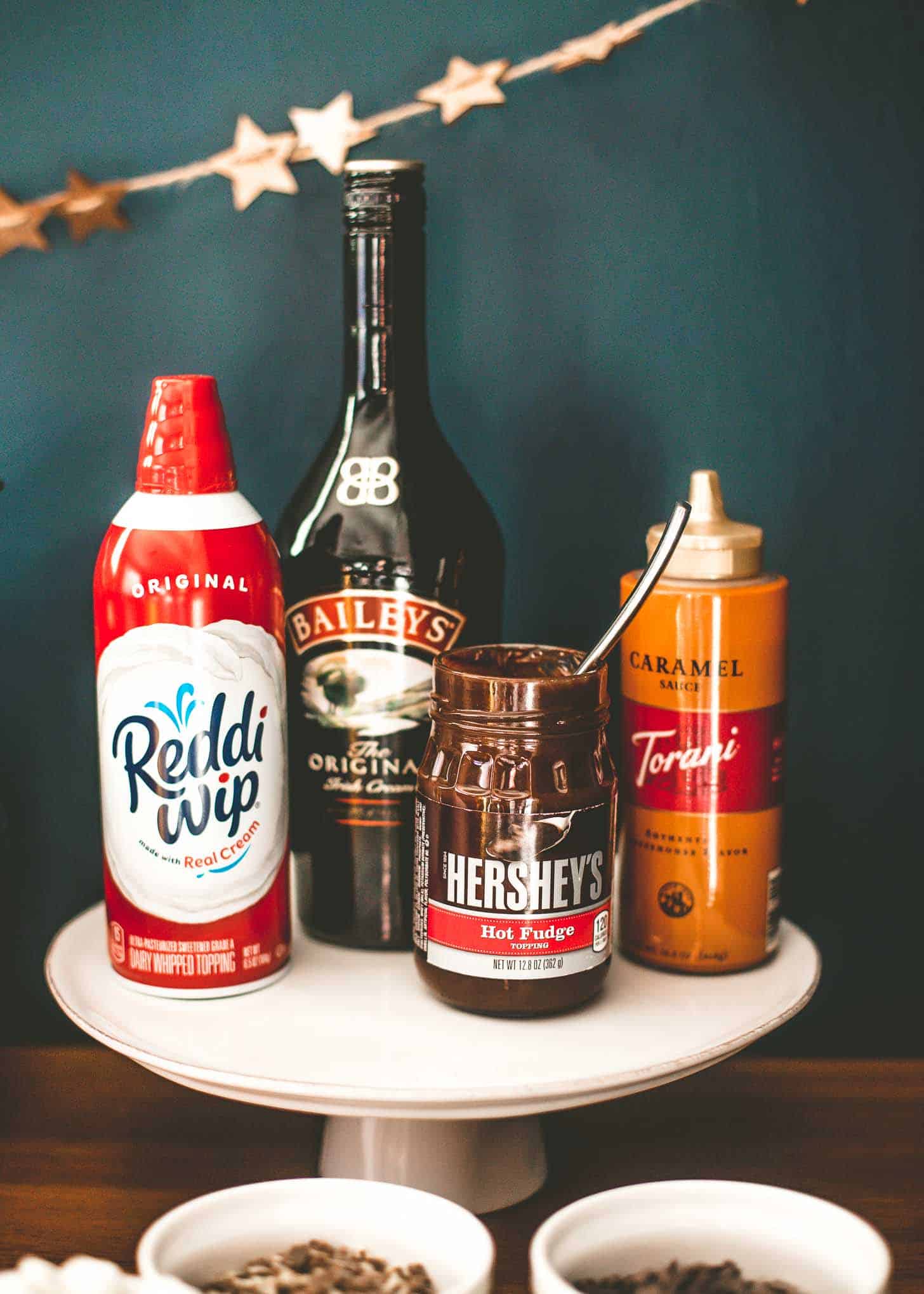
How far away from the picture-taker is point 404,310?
827 millimetres

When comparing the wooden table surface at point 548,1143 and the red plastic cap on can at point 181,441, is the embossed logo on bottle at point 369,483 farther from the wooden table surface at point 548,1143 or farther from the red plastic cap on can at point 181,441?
the wooden table surface at point 548,1143

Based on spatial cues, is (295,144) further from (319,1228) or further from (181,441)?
(319,1228)

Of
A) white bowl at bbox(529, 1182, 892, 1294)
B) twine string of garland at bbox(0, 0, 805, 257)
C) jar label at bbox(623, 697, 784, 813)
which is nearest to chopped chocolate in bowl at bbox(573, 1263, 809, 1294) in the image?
white bowl at bbox(529, 1182, 892, 1294)

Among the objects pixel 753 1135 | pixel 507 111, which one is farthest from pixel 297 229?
pixel 753 1135

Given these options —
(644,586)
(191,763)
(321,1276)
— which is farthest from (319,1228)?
(644,586)

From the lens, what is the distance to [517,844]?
28.4 inches

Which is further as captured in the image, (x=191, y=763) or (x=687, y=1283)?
(x=191, y=763)

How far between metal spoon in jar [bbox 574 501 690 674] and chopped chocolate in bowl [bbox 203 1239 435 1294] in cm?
31

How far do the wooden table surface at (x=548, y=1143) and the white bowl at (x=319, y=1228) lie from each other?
5.7 inches

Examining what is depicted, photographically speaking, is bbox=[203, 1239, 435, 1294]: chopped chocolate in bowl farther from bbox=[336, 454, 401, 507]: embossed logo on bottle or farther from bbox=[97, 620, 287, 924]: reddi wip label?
bbox=[336, 454, 401, 507]: embossed logo on bottle

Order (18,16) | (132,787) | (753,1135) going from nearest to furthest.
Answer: (132,787) < (753,1135) < (18,16)

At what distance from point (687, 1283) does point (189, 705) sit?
1.22 feet

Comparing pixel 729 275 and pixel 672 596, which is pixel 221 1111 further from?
pixel 729 275

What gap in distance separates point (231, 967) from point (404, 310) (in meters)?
0.40
